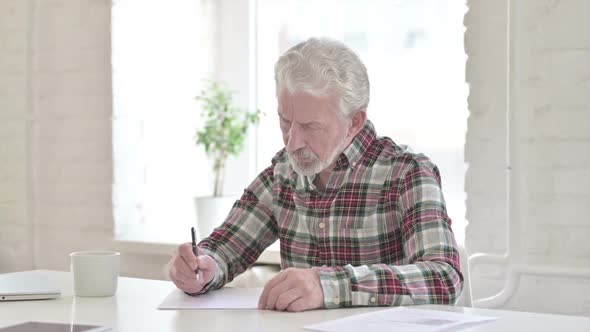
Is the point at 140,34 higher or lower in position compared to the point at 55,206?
higher

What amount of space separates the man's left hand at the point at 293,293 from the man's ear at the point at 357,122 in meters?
0.49

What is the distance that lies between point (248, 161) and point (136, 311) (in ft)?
5.78

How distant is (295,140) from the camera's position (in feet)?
5.82

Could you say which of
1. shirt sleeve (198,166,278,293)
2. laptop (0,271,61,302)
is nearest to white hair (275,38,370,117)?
shirt sleeve (198,166,278,293)

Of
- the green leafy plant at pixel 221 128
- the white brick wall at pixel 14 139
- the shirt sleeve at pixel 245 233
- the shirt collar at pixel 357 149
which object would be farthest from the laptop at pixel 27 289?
the white brick wall at pixel 14 139

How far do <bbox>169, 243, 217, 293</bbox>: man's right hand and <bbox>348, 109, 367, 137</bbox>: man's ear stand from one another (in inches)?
17.2

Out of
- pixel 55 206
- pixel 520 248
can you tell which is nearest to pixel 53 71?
pixel 55 206

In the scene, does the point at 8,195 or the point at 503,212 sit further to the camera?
the point at 8,195

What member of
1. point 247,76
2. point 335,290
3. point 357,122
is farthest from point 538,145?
point 247,76

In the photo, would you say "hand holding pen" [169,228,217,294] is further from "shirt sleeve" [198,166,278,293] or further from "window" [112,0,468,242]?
"window" [112,0,468,242]

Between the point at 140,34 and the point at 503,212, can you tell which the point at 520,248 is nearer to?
the point at 503,212

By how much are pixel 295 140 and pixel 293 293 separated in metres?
0.44

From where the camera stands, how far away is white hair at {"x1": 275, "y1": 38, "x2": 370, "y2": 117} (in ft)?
5.70

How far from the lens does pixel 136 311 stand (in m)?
1.46
